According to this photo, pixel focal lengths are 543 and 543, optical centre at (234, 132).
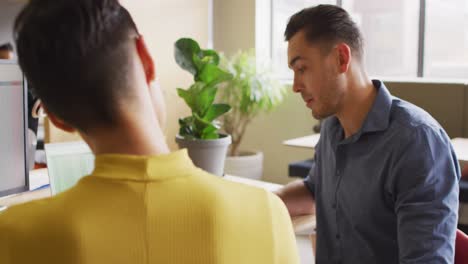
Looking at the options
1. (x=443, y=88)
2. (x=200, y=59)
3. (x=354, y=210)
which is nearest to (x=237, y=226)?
(x=354, y=210)

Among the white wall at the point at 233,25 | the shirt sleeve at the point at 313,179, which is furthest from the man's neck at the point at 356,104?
the white wall at the point at 233,25

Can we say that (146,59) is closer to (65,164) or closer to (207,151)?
(65,164)

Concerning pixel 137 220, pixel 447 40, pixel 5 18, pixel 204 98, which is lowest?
pixel 137 220

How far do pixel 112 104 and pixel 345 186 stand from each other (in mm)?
940

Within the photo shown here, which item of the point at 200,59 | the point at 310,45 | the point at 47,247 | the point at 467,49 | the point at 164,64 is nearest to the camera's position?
the point at 47,247

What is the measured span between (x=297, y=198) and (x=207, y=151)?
0.32 metres

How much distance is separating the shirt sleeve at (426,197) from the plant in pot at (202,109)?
62cm

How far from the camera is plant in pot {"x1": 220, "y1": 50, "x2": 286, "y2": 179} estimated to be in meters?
4.64

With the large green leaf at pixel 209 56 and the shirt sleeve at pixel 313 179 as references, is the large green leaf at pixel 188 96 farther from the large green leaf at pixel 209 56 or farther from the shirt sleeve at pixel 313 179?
the shirt sleeve at pixel 313 179

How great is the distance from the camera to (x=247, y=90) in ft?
15.1

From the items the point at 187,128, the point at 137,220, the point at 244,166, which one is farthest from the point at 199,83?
the point at 244,166

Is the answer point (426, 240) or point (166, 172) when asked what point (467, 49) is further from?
point (166, 172)

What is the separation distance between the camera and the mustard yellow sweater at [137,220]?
0.64 m

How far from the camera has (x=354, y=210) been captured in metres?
1.45
